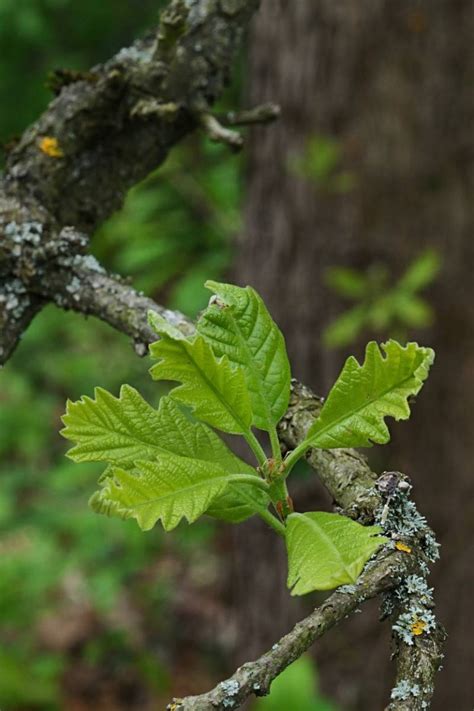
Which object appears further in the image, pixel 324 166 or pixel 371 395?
pixel 324 166

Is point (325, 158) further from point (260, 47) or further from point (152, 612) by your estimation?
point (152, 612)

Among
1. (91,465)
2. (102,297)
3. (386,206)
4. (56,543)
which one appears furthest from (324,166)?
(56,543)

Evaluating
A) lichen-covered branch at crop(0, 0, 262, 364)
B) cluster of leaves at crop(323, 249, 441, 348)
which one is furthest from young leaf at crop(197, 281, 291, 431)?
cluster of leaves at crop(323, 249, 441, 348)

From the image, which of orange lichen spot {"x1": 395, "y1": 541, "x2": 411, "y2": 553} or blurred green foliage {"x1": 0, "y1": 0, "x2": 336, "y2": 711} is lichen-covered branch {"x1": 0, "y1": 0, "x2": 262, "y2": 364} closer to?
orange lichen spot {"x1": 395, "y1": 541, "x2": 411, "y2": 553}

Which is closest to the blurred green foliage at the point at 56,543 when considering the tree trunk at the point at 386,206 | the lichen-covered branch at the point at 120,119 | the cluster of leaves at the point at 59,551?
the cluster of leaves at the point at 59,551

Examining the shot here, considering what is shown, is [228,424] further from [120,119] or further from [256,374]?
[120,119]

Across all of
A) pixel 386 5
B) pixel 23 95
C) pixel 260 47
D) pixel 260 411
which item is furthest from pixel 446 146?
pixel 23 95
